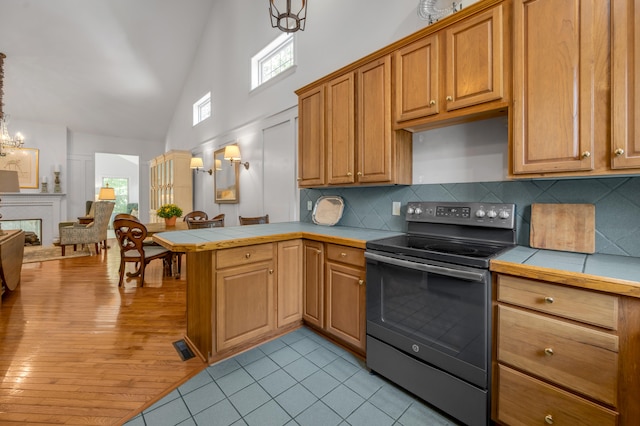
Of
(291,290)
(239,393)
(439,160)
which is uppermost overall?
(439,160)

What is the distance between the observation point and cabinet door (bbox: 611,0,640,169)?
1.18 m

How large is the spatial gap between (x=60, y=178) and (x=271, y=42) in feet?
22.8

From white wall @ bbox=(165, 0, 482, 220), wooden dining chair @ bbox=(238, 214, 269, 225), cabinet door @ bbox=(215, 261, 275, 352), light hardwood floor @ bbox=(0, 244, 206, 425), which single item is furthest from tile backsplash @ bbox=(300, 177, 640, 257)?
light hardwood floor @ bbox=(0, 244, 206, 425)

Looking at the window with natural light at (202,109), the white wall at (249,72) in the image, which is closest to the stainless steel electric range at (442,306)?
the white wall at (249,72)

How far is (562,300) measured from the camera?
1163 mm

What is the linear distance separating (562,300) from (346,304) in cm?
126

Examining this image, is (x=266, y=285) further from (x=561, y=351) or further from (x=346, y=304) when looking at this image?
(x=561, y=351)

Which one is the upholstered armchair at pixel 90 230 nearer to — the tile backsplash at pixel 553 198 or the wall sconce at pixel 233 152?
the wall sconce at pixel 233 152

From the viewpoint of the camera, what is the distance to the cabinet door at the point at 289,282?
7.56 ft

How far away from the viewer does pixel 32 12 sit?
4.84m

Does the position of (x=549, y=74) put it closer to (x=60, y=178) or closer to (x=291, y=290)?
(x=291, y=290)

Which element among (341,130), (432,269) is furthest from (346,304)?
(341,130)

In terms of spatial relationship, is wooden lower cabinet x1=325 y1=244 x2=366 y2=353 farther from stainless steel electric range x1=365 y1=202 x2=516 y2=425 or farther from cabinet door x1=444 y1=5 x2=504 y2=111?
cabinet door x1=444 y1=5 x2=504 y2=111

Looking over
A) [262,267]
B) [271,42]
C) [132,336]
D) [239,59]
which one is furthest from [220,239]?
[239,59]
